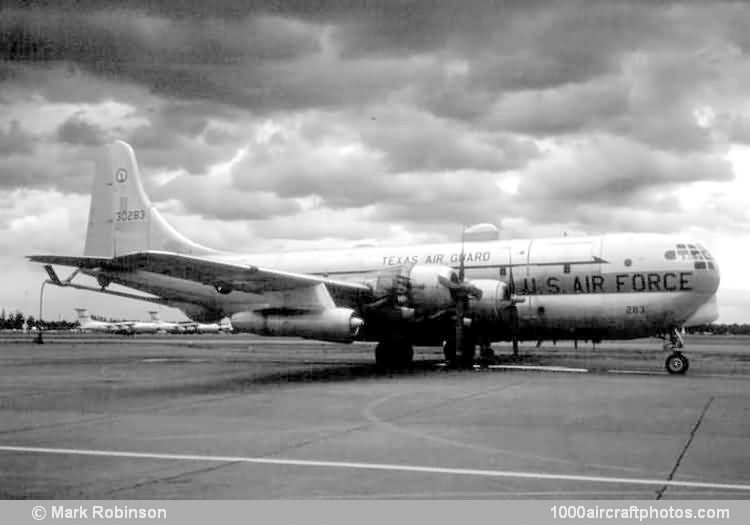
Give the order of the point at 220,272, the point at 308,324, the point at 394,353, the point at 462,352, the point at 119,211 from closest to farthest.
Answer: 1. the point at 308,324
2. the point at 220,272
3. the point at 462,352
4. the point at 394,353
5. the point at 119,211

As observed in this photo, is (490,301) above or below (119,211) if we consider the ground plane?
below

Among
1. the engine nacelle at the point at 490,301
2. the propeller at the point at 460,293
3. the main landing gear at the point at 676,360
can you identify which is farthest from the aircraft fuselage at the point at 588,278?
the propeller at the point at 460,293

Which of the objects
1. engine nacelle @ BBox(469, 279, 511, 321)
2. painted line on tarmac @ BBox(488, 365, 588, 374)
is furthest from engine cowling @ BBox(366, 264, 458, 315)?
painted line on tarmac @ BBox(488, 365, 588, 374)

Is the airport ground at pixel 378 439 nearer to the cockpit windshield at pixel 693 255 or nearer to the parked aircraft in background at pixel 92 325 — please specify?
the cockpit windshield at pixel 693 255

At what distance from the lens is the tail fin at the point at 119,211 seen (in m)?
31.1

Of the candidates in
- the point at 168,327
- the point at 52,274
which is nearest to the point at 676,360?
the point at 52,274

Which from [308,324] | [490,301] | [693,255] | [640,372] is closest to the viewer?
[308,324]

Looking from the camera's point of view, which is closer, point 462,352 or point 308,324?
point 308,324

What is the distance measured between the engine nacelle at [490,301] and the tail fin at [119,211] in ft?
50.4

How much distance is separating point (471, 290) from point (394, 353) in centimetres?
441

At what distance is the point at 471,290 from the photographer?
22.7m

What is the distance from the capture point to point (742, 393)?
16078mm

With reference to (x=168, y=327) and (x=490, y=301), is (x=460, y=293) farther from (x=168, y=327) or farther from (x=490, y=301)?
(x=168, y=327)

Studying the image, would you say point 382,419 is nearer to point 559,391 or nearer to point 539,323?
point 559,391
